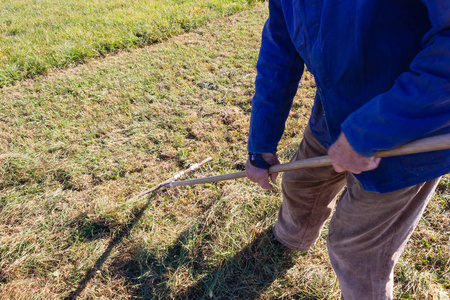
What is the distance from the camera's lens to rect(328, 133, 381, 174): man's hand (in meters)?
1.10


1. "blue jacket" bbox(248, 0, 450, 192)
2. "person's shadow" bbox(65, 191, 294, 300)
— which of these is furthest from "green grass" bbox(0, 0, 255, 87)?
"blue jacket" bbox(248, 0, 450, 192)

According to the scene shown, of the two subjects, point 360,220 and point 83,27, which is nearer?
point 360,220

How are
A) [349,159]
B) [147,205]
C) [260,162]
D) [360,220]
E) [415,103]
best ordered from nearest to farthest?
[415,103] → [349,159] → [360,220] → [260,162] → [147,205]

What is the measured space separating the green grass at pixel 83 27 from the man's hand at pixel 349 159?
5613 millimetres

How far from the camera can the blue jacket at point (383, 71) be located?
0.89m

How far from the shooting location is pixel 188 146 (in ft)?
12.0

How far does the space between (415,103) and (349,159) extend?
308mm

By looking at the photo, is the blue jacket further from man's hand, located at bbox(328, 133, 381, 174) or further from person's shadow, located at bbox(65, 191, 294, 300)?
person's shadow, located at bbox(65, 191, 294, 300)

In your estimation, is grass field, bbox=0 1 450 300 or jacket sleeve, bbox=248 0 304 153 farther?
grass field, bbox=0 1 450 300

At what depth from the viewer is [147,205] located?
2982 millimetres

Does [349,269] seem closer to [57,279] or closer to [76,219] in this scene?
[57,279]

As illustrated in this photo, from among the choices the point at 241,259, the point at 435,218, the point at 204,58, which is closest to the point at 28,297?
the point at 241,259

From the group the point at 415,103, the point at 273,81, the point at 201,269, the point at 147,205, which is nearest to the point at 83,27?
the point at 147,205

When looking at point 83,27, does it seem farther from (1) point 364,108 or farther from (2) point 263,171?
(1) point 364,108
